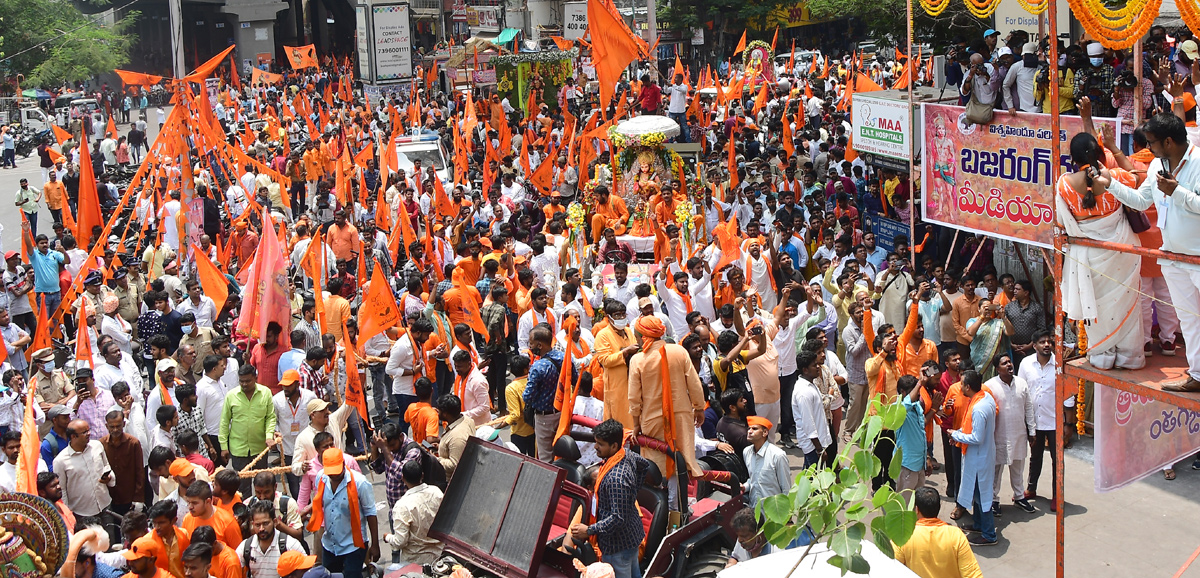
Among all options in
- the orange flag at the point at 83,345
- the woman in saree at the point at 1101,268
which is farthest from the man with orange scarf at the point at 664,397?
the orange flag at the point at 83,345

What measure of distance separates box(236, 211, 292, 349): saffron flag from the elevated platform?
6.40 metres

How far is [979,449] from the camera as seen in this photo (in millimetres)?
7992

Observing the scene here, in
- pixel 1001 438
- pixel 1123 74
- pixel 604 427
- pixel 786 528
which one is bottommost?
pixel 1001 438

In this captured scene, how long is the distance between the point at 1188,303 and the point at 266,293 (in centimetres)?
697

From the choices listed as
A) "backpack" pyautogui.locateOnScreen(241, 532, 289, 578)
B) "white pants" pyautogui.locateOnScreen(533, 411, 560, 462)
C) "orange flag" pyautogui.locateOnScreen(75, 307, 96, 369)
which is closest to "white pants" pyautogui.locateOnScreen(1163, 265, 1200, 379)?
"white pants" pyautogui.locateOnScreen(533, 411, 560, 462)

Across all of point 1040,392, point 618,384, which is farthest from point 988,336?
point 618,384

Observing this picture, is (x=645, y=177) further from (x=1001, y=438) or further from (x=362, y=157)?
(x=1001, y=438)


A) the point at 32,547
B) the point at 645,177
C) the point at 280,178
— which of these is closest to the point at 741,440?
the point at 32,547

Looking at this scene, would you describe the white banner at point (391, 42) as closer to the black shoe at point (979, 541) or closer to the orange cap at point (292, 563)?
the black shoe at point (979, 541)

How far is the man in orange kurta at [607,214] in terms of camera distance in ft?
48.4

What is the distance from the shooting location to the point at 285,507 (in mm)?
6957

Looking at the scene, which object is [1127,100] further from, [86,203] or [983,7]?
[86,203]

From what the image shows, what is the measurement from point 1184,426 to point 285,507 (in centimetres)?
504

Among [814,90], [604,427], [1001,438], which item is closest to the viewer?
[604,427]
